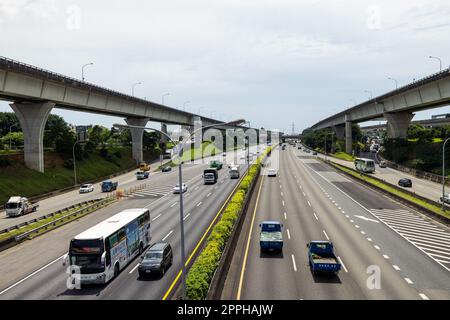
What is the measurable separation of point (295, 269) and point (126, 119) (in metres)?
88.4

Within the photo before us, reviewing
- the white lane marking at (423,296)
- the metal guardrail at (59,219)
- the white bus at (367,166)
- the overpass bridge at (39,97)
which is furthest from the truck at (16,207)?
the white bus at (367,166)

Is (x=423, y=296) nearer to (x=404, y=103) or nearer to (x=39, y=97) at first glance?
(x=39, y=97)

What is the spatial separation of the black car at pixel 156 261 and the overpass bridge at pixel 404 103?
2339 inches

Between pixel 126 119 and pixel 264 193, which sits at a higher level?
pixel 126 119

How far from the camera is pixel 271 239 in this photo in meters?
32.3

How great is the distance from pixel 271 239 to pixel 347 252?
6.41 metres

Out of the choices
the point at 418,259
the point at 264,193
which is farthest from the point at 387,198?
the point at 418,259

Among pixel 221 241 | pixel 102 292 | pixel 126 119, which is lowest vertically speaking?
pixel 102 292

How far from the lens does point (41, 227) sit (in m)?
42.1

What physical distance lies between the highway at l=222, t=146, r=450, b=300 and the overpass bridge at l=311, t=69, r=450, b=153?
2748 cm

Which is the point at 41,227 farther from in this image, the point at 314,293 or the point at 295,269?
the point at 314,293

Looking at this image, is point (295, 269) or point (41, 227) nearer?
point (295, 269)

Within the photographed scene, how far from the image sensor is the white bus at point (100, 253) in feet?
85.0

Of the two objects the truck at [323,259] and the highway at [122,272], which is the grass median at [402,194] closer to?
the truck at [323,259]
